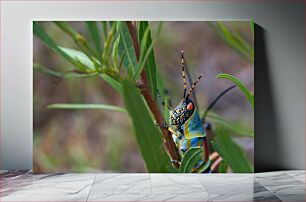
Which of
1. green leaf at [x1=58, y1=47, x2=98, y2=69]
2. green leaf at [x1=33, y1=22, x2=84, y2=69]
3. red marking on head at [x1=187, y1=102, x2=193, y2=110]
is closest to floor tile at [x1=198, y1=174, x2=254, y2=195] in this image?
red marking on head at [x1=187, y1=102, x2=193, y2=110]

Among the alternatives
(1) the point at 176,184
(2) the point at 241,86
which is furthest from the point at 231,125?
(1) the point at 176,184

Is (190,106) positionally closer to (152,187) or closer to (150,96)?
(150,96)

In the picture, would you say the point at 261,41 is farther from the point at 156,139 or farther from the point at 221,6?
the point at 156,139

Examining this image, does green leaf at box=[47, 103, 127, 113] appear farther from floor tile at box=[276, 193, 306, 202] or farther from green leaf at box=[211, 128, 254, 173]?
floor tile at box=[276, 193, 306, 202]

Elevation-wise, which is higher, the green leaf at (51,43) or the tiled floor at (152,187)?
the green leaf at (51,43)

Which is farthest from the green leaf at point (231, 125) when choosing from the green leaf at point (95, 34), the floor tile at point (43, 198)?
the floor tile at point (43, 198)

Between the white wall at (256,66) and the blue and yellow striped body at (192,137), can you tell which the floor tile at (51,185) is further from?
the blue and yellow striped body at (192,137)

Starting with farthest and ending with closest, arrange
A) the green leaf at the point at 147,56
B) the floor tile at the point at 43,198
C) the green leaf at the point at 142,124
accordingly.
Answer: the green leaf at the point at 147,56, the green leaf at the point at 142,124, the floor tile at the point at 43,198
